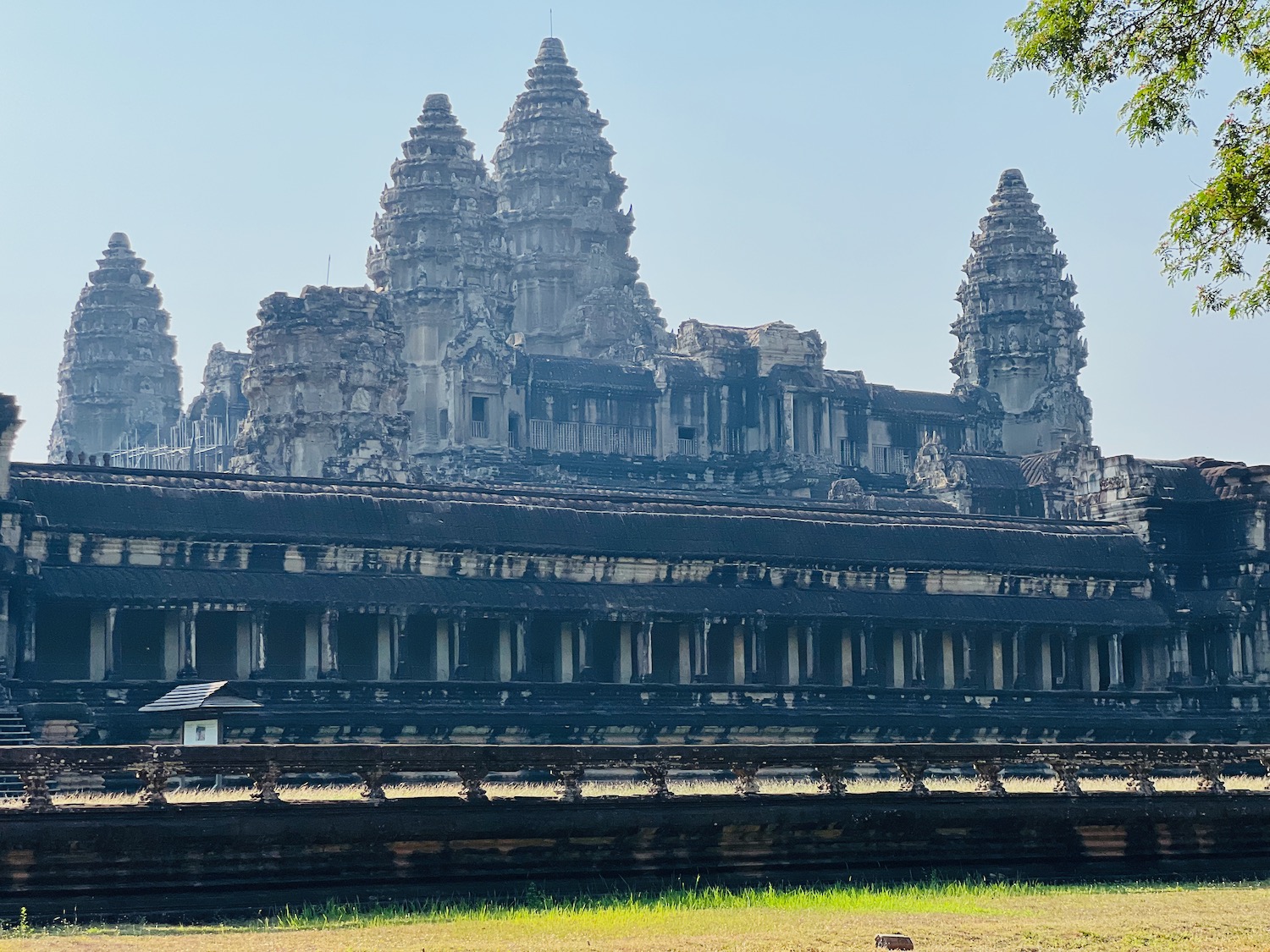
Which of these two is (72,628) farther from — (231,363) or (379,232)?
(231,363)

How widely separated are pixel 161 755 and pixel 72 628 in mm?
30193

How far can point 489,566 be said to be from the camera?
6397 centimetres

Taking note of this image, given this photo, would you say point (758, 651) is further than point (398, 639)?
Yes

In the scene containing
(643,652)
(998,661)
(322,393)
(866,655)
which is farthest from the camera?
(322,393)

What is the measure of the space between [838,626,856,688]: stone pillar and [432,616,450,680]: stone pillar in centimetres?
1335

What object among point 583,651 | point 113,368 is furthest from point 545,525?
point 113,368

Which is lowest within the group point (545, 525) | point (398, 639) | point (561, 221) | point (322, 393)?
point (398, 639)

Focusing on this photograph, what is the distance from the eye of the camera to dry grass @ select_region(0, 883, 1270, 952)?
25000mm

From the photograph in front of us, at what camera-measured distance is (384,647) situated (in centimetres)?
6109

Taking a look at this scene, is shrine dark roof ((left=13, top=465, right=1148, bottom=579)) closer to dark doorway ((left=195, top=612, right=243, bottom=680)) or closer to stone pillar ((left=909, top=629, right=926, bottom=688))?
dark doorway ((left=195, top=612, right=243, bottom=680))

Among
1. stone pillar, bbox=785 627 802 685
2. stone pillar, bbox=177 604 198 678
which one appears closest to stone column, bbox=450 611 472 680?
stone pillar, bbox=177 604 198 678

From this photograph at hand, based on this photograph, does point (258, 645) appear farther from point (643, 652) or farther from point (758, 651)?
point (758, 651)

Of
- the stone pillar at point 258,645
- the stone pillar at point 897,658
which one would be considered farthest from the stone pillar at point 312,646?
the stone pillar at point 897,658

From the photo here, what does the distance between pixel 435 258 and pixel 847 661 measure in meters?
45.0
